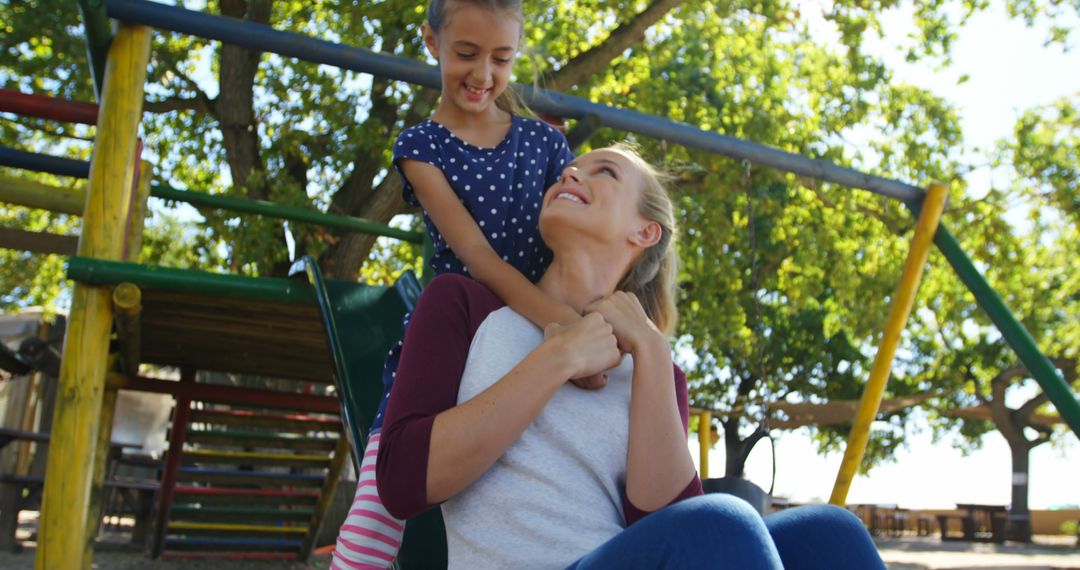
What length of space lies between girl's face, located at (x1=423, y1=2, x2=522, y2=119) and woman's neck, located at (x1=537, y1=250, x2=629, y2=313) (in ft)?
2.02

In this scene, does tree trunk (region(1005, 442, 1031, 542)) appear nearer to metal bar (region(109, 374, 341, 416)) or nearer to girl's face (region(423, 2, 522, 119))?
metal bar (region(109, 374, 341, 416))

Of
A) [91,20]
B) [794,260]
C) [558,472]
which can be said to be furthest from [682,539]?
[794,260]

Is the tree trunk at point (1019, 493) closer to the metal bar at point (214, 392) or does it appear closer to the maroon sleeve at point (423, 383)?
the metal bar at point (214, 392)

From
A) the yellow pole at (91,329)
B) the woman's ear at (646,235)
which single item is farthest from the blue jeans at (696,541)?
the yellow pole at (91,329)

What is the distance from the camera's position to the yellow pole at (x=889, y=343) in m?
3.54

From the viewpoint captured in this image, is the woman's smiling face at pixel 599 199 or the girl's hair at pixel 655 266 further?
the girl's hair at pixel 655 266

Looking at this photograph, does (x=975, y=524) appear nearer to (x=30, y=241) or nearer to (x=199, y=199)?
(x=199, y=199)

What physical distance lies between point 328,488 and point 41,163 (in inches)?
88.1

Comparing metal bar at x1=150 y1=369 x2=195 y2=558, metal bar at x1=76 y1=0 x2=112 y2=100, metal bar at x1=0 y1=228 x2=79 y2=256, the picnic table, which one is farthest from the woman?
the picnic table

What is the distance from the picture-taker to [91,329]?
10.2 ft

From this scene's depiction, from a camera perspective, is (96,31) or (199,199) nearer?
(96,31)

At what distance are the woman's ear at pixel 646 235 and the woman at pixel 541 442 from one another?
7.5 inches

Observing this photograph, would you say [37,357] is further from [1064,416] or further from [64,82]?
[1064,416]

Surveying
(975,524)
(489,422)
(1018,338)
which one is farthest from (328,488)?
(975,524)
